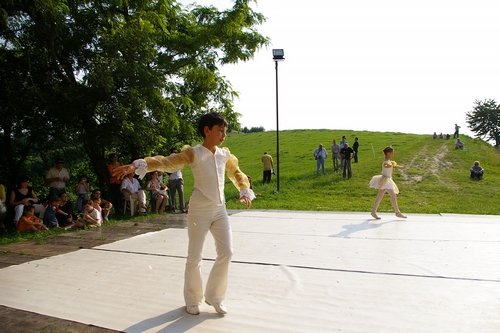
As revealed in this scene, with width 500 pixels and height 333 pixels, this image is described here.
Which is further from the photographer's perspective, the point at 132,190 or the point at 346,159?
the point at 346,159

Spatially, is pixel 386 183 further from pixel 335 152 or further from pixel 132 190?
pixel 335 152

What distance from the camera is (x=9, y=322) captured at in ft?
11.9

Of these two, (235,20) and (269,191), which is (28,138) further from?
(269,191)

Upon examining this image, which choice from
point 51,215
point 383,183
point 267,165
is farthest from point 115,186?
point 267,165

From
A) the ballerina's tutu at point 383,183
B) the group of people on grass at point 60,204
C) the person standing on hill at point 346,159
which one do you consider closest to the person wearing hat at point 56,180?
the group of people on grass at point 60,204

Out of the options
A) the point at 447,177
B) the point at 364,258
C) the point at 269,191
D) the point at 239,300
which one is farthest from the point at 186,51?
the point at 447,177

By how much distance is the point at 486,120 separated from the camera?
70.5 m

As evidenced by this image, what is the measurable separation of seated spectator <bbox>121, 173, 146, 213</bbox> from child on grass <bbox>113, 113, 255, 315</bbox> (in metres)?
7.01

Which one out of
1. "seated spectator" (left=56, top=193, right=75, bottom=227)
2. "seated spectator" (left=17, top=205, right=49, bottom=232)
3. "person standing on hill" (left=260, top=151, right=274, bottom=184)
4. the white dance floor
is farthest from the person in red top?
"person standing on hill" (left=260, top=151, right=274, bottom=184)

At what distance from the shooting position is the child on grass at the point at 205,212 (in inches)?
149

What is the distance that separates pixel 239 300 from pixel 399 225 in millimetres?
5552

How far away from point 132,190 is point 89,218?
189 cm

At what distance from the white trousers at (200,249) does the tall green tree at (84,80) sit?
22.8 ft

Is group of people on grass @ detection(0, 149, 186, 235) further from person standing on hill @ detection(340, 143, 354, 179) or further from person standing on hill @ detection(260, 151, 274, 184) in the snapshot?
person standing on hill @ detection(340, 143, 354, 179)
